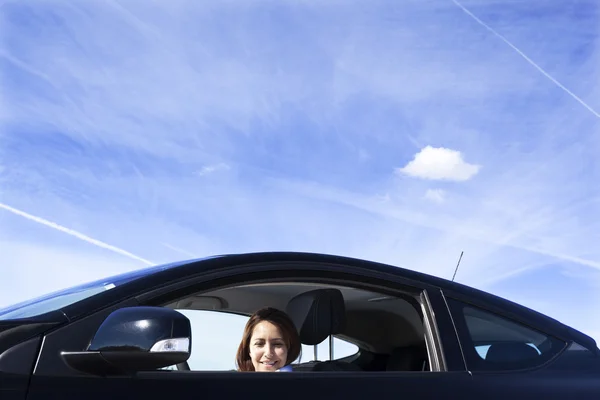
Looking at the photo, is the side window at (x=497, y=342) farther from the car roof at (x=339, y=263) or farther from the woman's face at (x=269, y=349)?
the woman's face at (x=269, y=349)

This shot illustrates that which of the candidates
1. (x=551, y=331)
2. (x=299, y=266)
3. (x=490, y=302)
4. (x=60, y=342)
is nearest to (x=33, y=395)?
(x=60, y=342)

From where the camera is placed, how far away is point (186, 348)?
2039 millimetres

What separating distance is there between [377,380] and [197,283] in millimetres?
717

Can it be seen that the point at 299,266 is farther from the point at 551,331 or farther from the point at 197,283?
the point at 551,331

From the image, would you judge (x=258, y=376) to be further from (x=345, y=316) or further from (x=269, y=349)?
(x=345, y=316)

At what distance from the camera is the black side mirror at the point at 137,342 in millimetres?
2004

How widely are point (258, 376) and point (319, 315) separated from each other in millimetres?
759

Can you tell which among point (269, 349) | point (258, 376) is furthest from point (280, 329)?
point (258, 376)

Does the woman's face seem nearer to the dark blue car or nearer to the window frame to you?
the dark blue car

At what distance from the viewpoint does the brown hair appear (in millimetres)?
3098

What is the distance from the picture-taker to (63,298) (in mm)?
2484

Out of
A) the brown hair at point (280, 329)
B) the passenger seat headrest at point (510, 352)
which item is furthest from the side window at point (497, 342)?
the brown hair at point (280, 329)

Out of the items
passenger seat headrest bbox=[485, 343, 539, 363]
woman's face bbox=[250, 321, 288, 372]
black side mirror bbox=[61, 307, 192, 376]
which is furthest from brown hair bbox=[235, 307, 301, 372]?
black side mirror bbox=[61, 307, 192, 376]

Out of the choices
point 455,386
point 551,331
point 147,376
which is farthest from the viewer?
point 551,331
